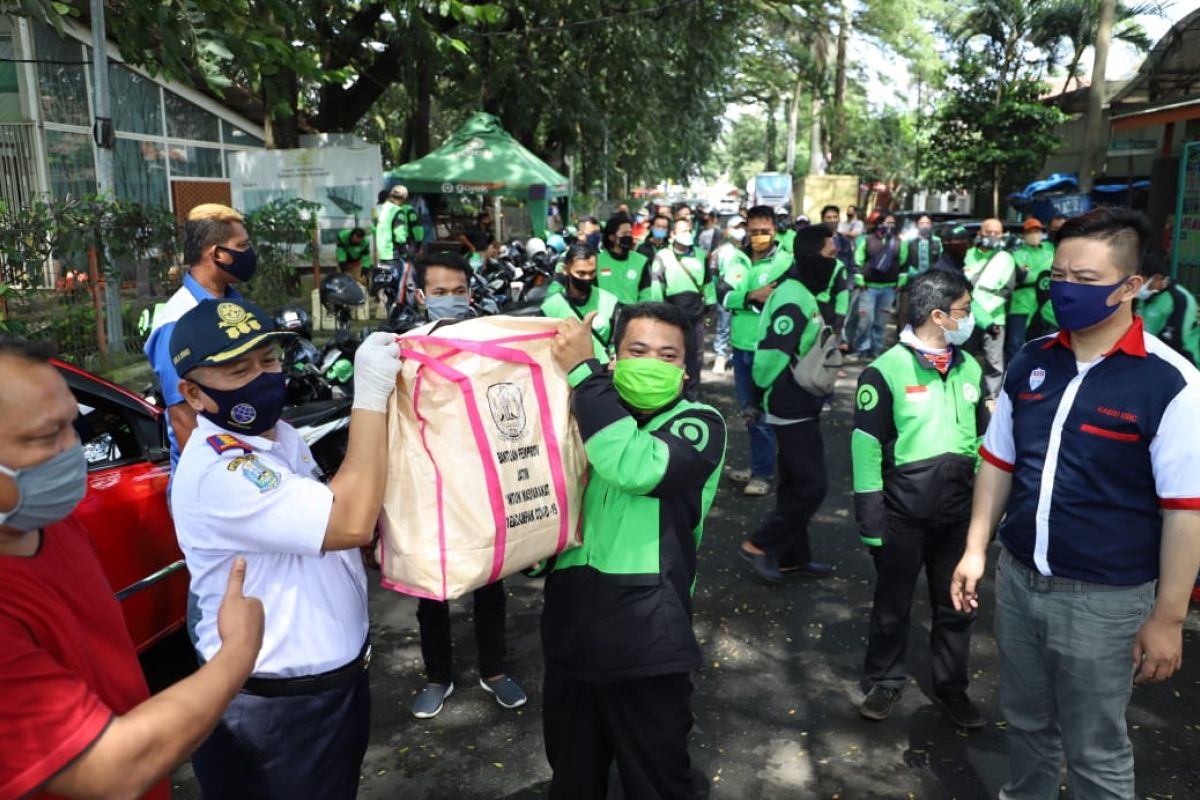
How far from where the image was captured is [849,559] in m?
5.61

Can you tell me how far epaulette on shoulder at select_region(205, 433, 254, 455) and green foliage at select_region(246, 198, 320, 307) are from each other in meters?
9.58

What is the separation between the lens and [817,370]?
208 inches

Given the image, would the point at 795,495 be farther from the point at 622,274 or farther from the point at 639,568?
the point at 622,274

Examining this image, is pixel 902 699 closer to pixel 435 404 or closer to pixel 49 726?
pixel 435 404

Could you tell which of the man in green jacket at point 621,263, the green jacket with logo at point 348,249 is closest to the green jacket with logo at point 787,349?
the man in green jacket at point 621,263

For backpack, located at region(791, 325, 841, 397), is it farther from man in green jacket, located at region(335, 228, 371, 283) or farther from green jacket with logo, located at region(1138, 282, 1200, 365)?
man in green jacket, located at region(335, 228, 371, 283)

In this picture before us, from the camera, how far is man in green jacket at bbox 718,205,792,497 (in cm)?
681

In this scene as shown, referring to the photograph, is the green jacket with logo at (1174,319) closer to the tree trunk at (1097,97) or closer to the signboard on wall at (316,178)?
the signboard on wall at (316,178)

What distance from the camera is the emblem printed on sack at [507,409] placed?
207 cm

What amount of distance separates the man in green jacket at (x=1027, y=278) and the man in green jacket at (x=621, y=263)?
3.92m

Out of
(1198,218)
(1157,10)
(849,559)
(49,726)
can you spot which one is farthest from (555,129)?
(49,726)

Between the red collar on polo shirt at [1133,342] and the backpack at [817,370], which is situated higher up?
the red collar on polo shirt at [1133,342]

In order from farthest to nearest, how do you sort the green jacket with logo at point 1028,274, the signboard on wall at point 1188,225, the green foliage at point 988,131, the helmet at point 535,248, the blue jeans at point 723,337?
the green foliage at point 988,131 < the helmet at point 535,248 < the blue jeans at point 723,337 < the green jacket with logo at point 1028,274 < the signboard on wall at point 1188,225

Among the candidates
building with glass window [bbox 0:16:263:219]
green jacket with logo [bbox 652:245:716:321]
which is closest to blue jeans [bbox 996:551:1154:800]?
green jacket with logo [bbox 652:245:716:321]
